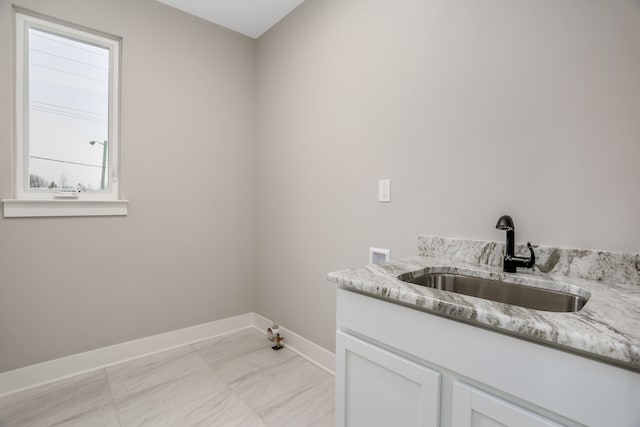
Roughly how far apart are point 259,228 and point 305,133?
1002 millimetres

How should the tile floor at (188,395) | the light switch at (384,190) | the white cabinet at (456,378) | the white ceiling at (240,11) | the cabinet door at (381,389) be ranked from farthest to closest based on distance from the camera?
1. the white ceiling at (240,11)
2. the light switch at (384,190)
3. the tile floor at (188,395)
4. the cabinet door at (381,389)
5. the white cabinet at (456,378)

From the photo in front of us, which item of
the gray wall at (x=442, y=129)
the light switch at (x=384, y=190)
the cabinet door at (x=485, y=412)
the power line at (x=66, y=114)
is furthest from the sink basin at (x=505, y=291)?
the power line at (x=66, y=114)

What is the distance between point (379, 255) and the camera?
1.84 meters

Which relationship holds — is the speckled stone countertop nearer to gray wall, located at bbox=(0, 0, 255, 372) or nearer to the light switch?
the light switch

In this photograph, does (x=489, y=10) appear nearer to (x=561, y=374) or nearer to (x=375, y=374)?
(x=561, y=374)

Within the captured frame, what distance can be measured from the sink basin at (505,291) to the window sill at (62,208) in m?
2.02

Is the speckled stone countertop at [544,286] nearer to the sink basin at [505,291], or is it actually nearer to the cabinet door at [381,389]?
the sink basin at [505,291]

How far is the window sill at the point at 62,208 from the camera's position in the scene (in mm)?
1852

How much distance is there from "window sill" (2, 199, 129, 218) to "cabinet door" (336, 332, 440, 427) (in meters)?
1.87

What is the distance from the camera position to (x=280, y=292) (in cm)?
261

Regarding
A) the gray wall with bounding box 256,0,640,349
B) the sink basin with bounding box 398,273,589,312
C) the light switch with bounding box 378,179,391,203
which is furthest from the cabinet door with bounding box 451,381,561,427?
the light switch with bounding box 378,179,391,203

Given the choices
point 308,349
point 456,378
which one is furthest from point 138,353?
point 456,378

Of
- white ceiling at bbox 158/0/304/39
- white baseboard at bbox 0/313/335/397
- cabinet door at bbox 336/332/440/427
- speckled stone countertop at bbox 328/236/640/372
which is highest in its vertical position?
white ceiling at bbox 158/0/304/39

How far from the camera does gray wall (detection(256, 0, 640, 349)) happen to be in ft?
3.59
